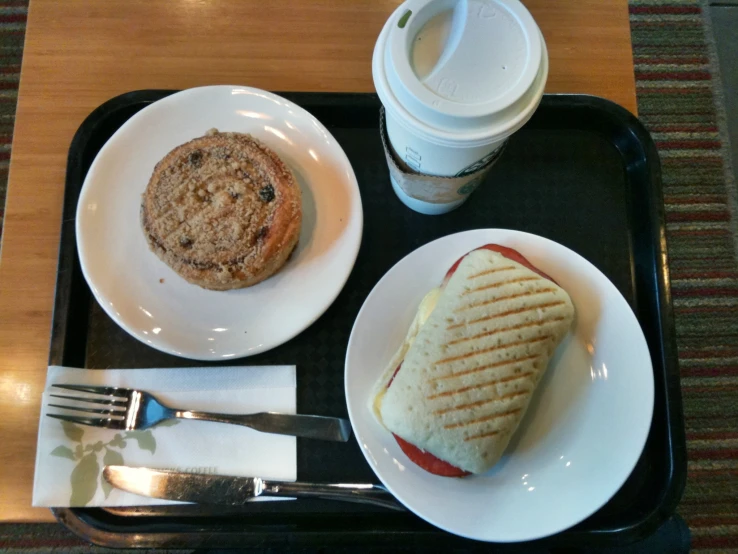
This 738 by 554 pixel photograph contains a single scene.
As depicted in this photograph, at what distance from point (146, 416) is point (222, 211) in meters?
0.41

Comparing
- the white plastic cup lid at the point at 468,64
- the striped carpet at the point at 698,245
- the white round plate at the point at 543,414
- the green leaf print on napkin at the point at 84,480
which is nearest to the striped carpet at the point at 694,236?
the striped carpet at the point at 698,245

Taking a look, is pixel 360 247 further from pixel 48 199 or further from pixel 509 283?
pixel 48 199

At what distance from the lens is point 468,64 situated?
688mm

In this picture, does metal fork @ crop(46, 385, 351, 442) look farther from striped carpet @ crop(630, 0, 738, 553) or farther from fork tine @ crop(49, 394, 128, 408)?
striped carpet @ crop(630, 0, 738, 553)

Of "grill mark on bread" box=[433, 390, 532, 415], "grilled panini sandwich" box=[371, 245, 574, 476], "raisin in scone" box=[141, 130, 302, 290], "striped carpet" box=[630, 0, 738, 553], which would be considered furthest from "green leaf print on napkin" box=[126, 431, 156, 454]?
"striped carpet" box=[630, 0, 738, 553]

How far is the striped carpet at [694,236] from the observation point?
1.47 meters

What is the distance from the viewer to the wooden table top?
1.12 metres

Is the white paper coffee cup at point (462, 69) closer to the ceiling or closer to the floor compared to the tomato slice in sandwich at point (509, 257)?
closer to the ceiling

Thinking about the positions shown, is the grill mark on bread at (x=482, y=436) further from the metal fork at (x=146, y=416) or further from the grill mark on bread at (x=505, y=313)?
the metal fork at (x=146, y=416)

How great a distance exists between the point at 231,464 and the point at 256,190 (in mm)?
516

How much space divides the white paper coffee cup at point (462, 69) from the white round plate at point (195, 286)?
0.33 metres

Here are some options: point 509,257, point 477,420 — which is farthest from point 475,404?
point 509,257

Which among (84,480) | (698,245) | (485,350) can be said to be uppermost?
(485,350)

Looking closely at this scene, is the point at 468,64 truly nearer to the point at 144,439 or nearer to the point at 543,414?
the point at 543,414
